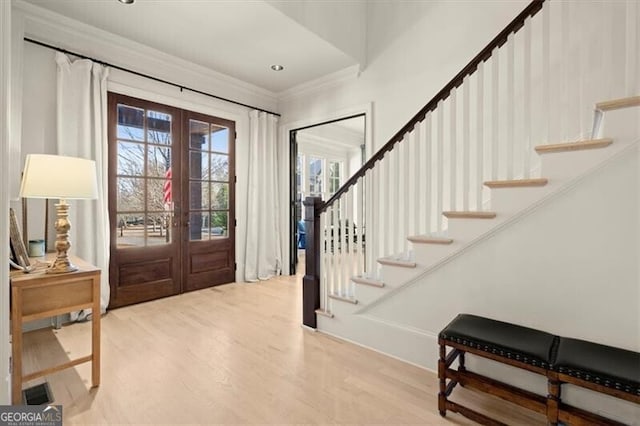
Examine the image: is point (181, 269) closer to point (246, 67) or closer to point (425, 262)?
point (246, 67)

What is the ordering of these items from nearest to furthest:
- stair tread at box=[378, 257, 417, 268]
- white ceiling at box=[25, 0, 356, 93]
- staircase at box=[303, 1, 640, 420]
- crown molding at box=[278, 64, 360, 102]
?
staircase at box=[303, 1, 640, 420]
stair tread at box=[378, 257, 417, 268]
white ceiling at box=[25, 0, 356, 93]
crown molding at box=[278, 64, 360, 102]

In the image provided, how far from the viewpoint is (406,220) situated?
2.34 meters

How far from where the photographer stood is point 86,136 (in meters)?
3.11

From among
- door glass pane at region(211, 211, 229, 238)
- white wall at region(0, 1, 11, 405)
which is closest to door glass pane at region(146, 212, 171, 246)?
door glass pane at region(211, 211, 229, 238)

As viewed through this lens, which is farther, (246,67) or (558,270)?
(246,67)

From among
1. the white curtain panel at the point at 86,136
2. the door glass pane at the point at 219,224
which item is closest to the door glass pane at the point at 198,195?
the door glass pane at the point at 219,224

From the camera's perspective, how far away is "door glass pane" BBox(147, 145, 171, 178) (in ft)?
12.1

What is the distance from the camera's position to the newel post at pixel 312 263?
2.87m

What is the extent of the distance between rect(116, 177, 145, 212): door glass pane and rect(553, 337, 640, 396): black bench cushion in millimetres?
3930

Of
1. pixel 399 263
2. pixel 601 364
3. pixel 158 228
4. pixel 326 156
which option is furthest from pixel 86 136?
pixel 326 156

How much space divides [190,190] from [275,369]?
268 centimetres

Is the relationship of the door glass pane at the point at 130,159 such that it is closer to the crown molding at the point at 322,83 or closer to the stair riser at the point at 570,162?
the crown molding at the point at 322,83

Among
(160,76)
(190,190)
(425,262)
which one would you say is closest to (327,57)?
(160,76)
